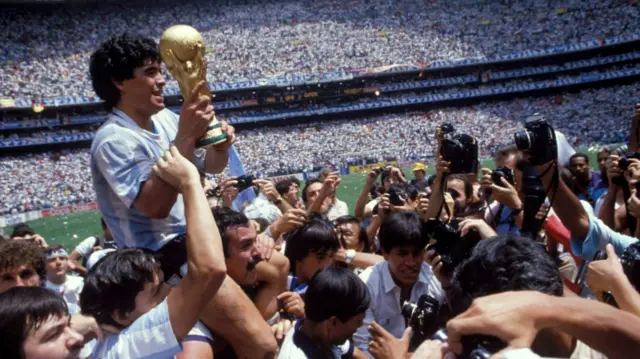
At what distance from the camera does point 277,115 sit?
4878 centimetres

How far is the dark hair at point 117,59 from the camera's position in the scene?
2.78 metres

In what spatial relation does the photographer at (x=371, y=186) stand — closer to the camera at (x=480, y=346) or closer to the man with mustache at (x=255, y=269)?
the man with mustache at (x=255, y=269)

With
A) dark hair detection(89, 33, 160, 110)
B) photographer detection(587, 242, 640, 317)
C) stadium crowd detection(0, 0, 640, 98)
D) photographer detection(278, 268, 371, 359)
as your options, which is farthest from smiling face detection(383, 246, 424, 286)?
stadium crowd detection(0, 0, 640, 98)

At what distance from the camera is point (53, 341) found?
212cm

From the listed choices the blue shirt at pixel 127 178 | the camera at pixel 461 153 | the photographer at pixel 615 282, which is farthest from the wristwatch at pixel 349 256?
the photographer at pixel 615 282

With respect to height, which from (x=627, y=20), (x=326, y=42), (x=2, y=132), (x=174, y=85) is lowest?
(x=2, y=132)

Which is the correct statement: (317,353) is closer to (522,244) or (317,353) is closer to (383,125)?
(522,244)

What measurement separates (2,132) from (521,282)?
4668 cm

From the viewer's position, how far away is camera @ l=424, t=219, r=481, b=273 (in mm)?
2848

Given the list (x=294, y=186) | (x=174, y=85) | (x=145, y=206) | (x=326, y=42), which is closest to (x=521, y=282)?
(x=145, y=206)

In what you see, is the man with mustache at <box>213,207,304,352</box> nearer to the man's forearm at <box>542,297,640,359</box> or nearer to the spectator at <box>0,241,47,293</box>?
the spectator at <box>0,241,47,293</box>

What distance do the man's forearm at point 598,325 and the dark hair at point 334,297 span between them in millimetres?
1476

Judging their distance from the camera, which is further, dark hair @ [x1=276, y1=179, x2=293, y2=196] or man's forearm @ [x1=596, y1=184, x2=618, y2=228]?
dark hair @ [x1=276, y1=179, x2=293, y2=196]

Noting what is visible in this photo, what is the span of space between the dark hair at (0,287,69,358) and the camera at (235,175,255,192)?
1999 millimetres
